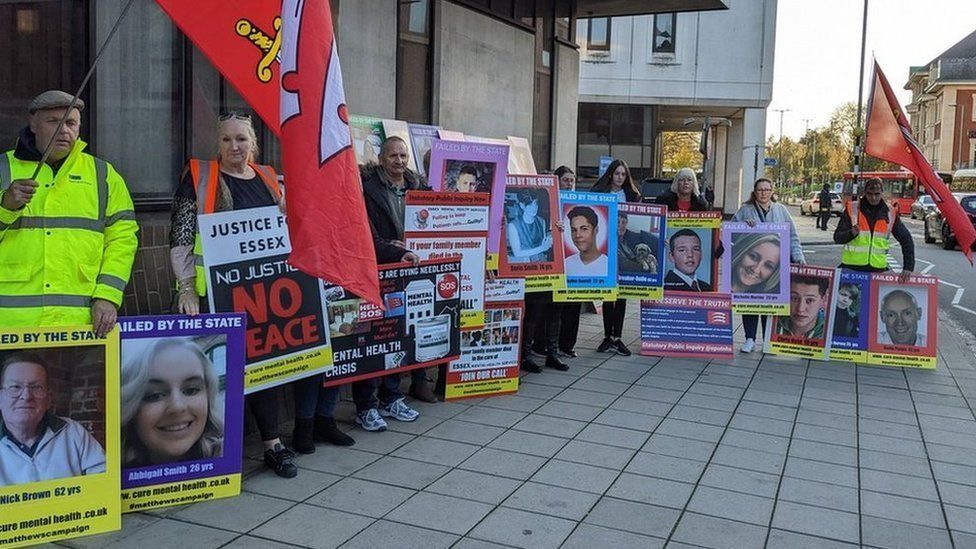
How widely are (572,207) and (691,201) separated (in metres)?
1.64

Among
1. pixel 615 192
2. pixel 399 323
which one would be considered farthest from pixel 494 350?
pixel 615 192

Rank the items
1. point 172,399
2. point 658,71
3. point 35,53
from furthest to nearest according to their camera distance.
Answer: point 658,71
point 35,53
point 172,399

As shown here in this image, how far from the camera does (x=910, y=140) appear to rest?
341 inches

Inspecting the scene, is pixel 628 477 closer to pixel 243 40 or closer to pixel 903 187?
pixel 243 40

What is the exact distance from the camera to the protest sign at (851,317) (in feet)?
29.1

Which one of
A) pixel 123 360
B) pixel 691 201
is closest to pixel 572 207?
pixel 691 201

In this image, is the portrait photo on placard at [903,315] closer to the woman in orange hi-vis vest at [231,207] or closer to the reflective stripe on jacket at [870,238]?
the reflective stripe on jacket at [870,238]

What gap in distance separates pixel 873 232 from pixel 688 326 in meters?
2.16

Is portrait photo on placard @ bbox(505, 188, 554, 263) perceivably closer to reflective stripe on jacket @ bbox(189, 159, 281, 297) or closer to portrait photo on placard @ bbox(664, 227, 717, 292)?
portrait photo on placard @ bbox(664, 227, 717, 292)

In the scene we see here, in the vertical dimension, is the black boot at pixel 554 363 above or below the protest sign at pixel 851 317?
below

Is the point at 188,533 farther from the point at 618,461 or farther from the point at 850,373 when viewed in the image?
the point at 850,373

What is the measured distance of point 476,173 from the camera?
23.0 feet

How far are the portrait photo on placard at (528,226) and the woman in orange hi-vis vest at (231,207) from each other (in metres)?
2.61

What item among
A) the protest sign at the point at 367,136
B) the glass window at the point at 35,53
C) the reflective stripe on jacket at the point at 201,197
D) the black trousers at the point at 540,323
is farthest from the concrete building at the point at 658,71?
the reflective stripe on jacket at the point at 201,197
